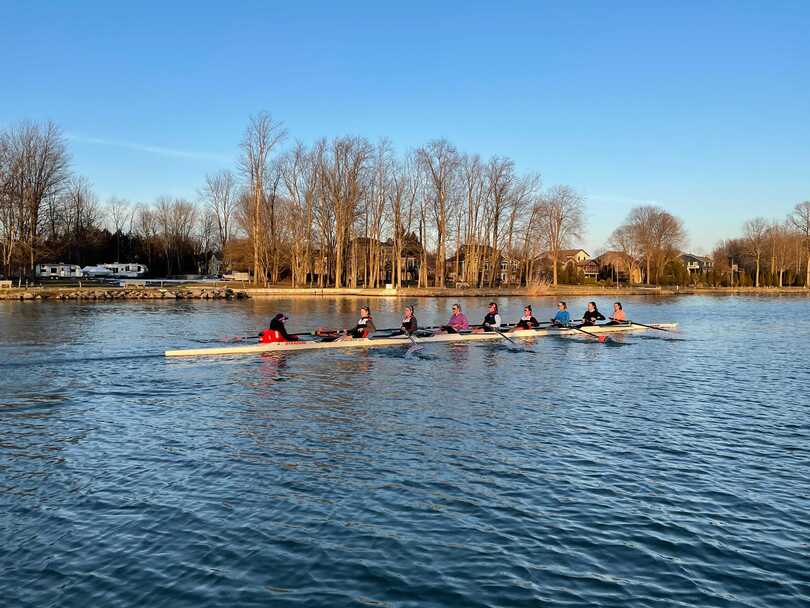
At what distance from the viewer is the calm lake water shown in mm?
7258

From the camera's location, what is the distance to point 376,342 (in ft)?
84.4

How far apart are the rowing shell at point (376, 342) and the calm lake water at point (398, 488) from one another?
6.03ft

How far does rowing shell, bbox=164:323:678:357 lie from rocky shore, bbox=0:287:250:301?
4113 centimetres

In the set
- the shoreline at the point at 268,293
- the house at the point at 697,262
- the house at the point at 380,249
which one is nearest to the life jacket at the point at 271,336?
the shoreline at the point at 268,293

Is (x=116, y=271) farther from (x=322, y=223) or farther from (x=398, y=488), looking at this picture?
(x=398, y=488)

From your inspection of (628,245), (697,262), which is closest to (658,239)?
(628,245)

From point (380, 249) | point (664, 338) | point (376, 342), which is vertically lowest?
point (664, 338)

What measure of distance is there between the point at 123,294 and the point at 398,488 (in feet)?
190

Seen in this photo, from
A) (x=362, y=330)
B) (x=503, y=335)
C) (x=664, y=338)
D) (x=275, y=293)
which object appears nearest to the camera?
(x=362, y=330)

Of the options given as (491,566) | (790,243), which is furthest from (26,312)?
(790,243)

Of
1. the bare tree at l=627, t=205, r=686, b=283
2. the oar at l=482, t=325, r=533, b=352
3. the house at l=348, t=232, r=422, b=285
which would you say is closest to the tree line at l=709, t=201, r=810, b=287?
the bare tree at l=627, t=205, r=686, b=283

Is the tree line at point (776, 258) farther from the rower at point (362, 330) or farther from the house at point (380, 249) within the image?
the rower at point (362, 330)

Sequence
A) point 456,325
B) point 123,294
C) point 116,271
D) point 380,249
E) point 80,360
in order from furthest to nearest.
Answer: point 116,271 < point 380,249 < point 123,294 < point 456,325 < point 80,360

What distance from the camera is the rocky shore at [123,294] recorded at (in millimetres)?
56484
